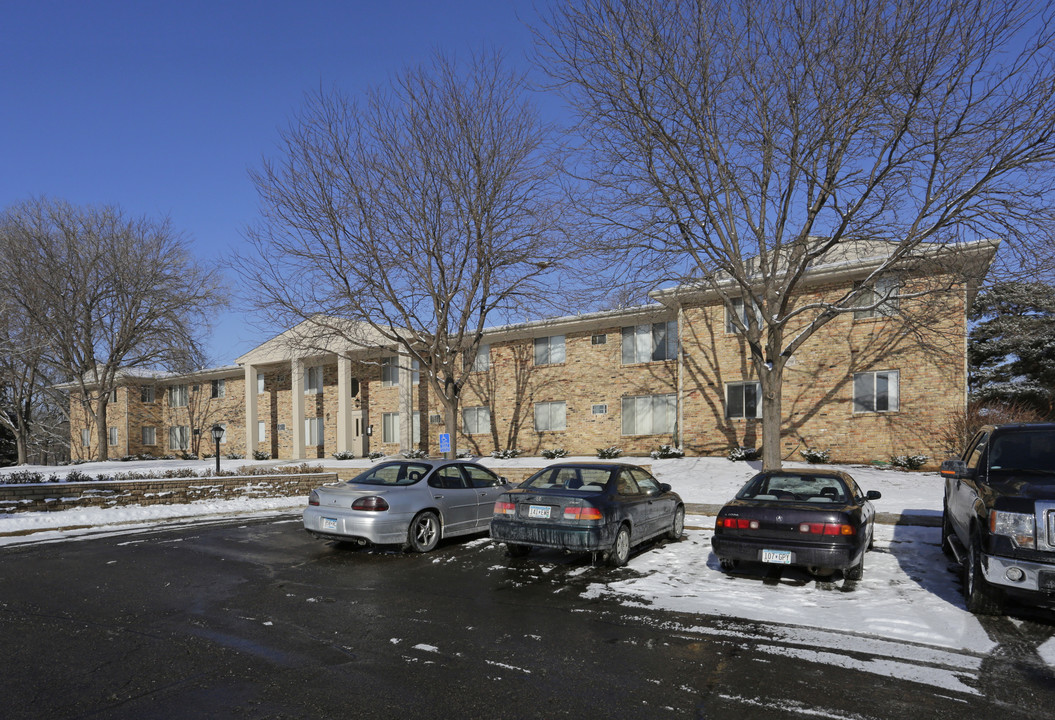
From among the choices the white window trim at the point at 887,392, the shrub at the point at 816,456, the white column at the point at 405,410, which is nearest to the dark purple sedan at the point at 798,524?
the shrub at the point at 816,456

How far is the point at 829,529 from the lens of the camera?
7.53 meters

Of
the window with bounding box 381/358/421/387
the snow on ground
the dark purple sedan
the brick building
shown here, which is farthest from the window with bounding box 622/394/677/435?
the dark purple sedan

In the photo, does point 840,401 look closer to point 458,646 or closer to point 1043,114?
point 1043,114

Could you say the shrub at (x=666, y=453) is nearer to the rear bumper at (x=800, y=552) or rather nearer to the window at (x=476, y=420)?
the window at (x=476, y=420)

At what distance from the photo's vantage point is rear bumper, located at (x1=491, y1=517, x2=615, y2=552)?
8.31m

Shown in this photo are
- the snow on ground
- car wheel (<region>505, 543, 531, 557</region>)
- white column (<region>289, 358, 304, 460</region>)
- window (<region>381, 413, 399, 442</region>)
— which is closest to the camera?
car wheel (<region>505, 543, 531, 557</region>)

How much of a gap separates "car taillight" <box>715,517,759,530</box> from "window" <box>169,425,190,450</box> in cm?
4158

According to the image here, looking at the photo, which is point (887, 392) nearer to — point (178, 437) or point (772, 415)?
point (772, 415)

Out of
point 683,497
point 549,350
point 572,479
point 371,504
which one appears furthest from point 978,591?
point 549,350

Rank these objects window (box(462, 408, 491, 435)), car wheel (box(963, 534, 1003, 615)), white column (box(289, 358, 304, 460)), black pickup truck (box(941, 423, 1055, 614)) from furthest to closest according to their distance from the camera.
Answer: white column (box(289, 358, 304, 460)) < window (box(462, 408, 491, 435)) < car wheel (box(963, 534, 1003, 615)) < black pickup truck (box(941, 423, 1055, 614))

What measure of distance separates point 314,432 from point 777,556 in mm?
32025

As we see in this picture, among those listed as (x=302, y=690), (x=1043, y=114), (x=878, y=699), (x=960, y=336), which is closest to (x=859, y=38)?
(x=1043, y=114)

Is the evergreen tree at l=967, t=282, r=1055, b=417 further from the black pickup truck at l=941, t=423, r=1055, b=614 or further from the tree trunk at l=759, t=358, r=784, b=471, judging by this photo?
the black pickup truck at l=941, t=423, r=1055, b=614

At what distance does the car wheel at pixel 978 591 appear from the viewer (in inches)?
243
